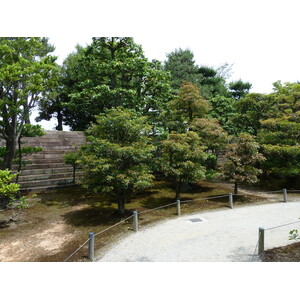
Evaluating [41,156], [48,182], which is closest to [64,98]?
[41,156]

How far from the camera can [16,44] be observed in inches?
326

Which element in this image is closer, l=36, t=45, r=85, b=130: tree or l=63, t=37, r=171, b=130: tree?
l=63, t=37, r=171, b=130: tree

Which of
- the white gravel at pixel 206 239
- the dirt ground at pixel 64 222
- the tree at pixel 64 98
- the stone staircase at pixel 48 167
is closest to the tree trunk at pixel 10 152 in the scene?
the stone staircase at pixel 48 167

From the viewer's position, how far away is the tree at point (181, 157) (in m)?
9.68

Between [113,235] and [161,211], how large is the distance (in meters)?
3.06

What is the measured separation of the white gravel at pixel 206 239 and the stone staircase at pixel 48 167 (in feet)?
17.7

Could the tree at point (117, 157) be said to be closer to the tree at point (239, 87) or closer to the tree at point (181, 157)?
the tree at point (181, 157)

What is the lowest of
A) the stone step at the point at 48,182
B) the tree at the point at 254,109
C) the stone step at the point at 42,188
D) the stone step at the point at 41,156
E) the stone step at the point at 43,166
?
the stone step at the point at 42,188

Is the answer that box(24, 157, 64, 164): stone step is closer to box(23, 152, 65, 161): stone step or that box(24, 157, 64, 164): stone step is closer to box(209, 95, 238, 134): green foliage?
box(23, 152, 65, 161): stone step

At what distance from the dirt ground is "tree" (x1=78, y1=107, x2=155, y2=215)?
1323 millimetres

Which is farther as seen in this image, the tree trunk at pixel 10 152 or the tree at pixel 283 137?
the tree at pixel 283 137

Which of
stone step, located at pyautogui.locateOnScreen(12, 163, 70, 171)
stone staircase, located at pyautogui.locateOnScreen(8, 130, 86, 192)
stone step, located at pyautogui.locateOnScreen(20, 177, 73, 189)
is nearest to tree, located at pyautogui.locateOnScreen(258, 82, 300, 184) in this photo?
stone staircase, located at pyautogui.locateOnScreen(8, 130, 86, 192)

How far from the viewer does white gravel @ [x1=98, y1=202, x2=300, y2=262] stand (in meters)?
5.48

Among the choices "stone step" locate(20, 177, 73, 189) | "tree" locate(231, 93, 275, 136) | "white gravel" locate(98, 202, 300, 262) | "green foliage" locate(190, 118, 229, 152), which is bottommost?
"white gravel" locate(98, 202, 300, 262)
